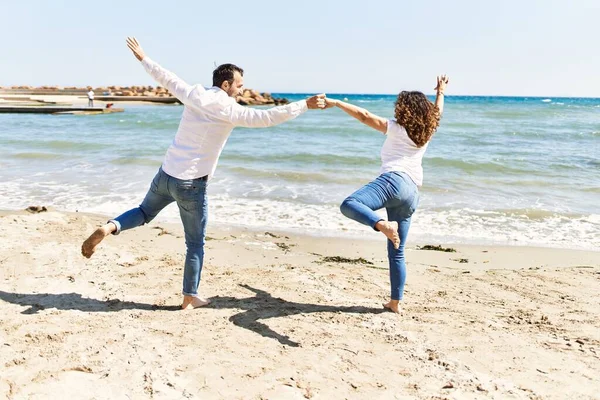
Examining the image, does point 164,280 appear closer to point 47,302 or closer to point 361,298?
point 47,302

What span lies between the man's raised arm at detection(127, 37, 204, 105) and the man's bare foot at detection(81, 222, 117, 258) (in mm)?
1071

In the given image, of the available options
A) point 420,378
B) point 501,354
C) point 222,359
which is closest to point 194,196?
point 222,359

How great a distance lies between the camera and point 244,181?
11.1m

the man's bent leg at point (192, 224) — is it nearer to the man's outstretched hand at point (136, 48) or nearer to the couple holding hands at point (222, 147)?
the couple holding hands at point (222, 147)

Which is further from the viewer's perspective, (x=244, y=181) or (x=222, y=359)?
(x=244, y=181)

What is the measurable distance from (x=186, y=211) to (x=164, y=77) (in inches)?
38.8

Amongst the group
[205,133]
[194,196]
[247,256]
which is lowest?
[247,256]

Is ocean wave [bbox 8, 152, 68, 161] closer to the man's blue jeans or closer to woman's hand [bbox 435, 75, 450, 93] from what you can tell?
the man's blue jeans

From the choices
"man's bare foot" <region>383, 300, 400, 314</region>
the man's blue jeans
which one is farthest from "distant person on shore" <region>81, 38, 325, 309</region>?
"man's bare foot" <region>383, 300, 400, 314</region>

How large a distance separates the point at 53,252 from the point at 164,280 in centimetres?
144

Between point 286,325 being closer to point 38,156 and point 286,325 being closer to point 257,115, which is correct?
point 257,115

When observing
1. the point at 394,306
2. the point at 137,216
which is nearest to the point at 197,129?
the point at 137,216

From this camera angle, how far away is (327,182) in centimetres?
1127

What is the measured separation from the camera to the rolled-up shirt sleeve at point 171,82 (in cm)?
362
